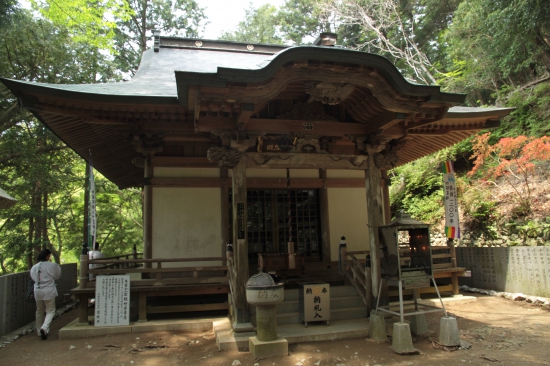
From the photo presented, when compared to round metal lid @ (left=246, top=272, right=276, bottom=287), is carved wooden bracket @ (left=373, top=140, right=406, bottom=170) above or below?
above

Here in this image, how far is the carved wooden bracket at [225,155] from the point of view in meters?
6.38

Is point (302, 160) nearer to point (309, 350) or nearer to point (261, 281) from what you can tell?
Result: point (261, 281)

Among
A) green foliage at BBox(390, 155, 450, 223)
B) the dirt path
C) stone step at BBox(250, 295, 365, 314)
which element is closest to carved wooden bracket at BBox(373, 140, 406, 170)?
stone step at BBox(250, 295, 365, 314)

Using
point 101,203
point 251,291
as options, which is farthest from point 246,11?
point 251,291

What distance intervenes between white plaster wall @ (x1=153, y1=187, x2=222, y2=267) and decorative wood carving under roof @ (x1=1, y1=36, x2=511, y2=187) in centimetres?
76

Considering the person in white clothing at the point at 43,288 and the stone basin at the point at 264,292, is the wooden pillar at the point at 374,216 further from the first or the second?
the person in white clothing at the point at 43,288

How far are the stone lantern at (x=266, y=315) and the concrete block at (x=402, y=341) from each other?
5.52 ft

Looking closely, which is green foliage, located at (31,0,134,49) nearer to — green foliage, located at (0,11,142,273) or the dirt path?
green foliage, located at (0,11,142,273)

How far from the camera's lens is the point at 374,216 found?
7012 millimetres

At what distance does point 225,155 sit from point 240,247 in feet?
5.40

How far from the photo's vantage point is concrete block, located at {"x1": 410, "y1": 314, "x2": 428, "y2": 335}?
632 cm

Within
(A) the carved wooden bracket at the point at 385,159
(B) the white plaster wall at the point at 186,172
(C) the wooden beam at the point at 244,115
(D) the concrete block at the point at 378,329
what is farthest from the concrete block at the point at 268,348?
(B) the white plaster wall at the point at 186,172

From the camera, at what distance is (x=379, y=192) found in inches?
280

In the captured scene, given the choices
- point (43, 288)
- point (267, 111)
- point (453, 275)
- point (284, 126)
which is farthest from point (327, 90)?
point (43, 288)
